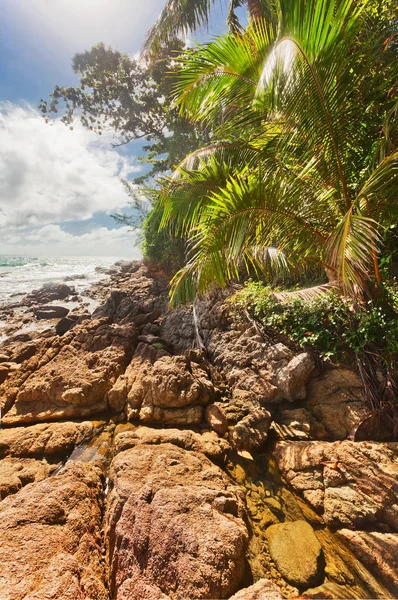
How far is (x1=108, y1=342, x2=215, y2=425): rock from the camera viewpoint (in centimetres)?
371

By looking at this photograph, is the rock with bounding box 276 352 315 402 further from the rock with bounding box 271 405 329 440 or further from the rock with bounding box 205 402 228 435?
the rock with bounding box 205 402 228 435

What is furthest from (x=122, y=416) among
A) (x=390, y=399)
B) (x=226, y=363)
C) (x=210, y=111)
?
(x=210, y=111)

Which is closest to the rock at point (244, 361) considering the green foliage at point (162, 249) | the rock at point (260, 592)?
the rock at point (260, 592)

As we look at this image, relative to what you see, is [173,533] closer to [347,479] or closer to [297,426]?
[347,479]

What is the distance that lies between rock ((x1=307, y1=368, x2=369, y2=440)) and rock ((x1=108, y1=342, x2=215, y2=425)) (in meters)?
1.60

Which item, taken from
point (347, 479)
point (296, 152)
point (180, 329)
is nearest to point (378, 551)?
point (347, 479)

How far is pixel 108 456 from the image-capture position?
323cm

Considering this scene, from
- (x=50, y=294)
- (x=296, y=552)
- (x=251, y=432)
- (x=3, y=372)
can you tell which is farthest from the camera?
(x=50, y=294)

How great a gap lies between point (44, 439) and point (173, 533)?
2.52 m

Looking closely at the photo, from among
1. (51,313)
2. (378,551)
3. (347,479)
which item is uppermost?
(347,479)

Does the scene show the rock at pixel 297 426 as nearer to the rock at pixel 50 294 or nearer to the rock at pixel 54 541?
the rock at pixel 54 541

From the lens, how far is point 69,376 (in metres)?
4.51

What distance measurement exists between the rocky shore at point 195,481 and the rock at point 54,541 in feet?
0.03

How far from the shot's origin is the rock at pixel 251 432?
10.3ft
